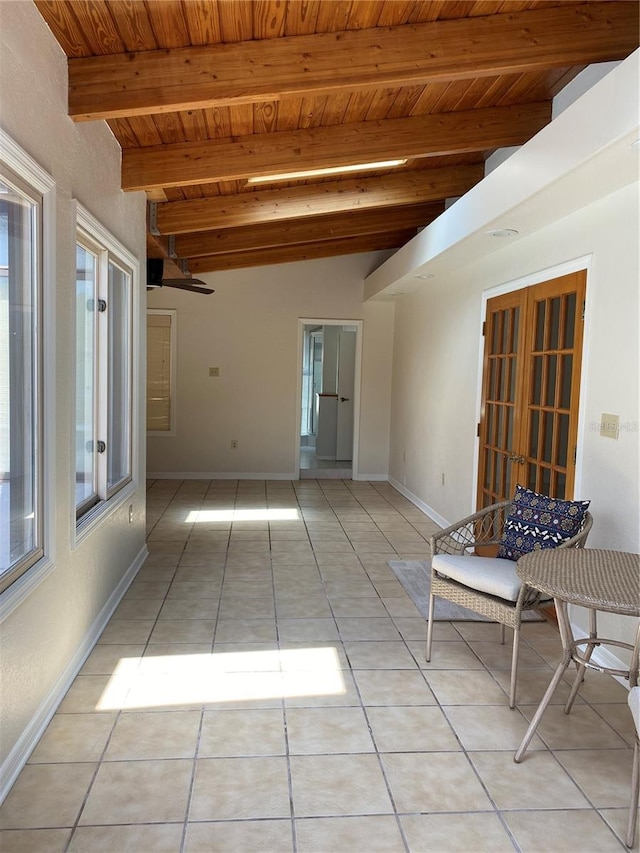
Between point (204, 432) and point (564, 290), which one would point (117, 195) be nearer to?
point (564, 290)

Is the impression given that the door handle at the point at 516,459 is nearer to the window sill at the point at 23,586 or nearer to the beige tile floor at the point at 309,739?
the beige tile floor at the point at 309,739

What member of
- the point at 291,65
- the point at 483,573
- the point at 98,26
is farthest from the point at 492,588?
the point at 98,26

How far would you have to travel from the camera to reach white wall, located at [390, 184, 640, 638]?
2939mm

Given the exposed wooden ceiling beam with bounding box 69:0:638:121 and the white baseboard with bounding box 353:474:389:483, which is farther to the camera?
the white baseboard with bounding box 353:474:389:483

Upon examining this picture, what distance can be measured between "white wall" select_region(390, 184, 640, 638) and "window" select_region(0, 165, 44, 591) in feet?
8.27

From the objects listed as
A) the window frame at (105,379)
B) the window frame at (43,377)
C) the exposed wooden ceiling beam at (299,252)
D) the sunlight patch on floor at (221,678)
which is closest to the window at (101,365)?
the window frame at (105,379)

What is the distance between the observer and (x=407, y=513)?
634 centimetres

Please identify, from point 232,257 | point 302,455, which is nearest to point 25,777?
point 232,257

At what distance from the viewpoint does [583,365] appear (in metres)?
3.35

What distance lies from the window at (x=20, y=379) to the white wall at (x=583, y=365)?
2.52m

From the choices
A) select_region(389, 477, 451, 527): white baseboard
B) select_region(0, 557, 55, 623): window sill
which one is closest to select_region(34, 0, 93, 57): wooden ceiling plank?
select_region(0, 557, 55, 623): window sill

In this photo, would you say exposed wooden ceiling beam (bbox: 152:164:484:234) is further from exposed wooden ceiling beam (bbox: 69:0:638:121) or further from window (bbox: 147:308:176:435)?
window (bbox: 147:308:176:435)

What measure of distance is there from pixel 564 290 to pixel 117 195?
2561 millimetres

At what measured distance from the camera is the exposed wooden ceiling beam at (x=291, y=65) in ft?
8.59
